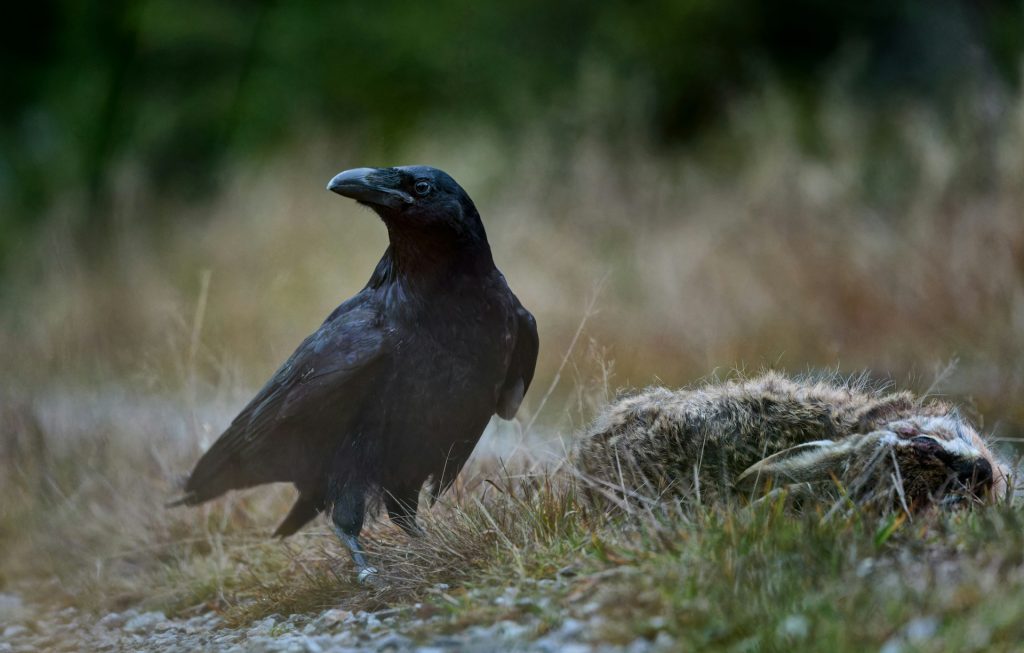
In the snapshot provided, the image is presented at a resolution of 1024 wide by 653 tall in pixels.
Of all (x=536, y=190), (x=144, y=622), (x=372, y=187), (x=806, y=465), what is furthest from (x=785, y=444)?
(x=536, y=190)

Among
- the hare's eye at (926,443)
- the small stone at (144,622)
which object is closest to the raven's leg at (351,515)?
the small stone at (144,622)

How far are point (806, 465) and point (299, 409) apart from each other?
1.52m

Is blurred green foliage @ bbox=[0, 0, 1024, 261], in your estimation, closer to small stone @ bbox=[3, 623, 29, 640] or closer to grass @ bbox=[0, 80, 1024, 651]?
grass @ bbox=[0, 80, 1024, 651]

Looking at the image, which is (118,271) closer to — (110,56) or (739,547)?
(110,56)

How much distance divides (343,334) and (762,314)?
11.3 feet

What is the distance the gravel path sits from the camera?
2.47 m

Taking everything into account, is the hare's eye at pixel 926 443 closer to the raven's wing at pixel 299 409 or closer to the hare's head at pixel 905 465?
the hare's head at pixel 905 465

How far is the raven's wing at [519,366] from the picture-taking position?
12.6 feet

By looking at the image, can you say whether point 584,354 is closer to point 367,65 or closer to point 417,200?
point 417,200

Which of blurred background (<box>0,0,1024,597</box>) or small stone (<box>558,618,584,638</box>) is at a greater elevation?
blurred background (<box>0,0,1024,597</box>)

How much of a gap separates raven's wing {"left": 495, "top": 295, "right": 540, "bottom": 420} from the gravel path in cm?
98

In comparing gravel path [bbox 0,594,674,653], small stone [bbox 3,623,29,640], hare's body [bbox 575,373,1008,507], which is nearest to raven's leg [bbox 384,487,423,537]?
gravel path [bbox 0,594,674,653]


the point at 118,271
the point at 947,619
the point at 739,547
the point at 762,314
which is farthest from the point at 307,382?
the point at 118,271

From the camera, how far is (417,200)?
354 cm
